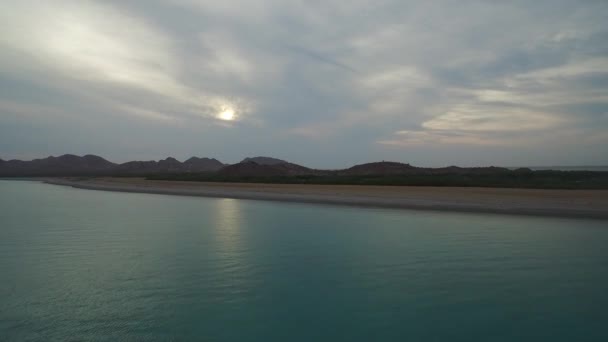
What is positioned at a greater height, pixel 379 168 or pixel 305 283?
pixel 379 168

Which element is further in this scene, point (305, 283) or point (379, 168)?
point (379, 168)

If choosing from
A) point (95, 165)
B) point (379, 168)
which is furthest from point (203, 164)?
point (379, 168)

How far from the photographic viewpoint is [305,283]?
7320mm

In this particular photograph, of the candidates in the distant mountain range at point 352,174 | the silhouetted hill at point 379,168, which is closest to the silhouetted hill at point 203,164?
the distant mountain range at point 352,174

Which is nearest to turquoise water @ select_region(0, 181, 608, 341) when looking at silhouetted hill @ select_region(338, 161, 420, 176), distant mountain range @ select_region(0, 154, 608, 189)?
distant mountain range @ select_region(0, 154, 608, 189)

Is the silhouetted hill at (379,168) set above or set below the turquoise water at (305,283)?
above

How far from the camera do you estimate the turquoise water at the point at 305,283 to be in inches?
210

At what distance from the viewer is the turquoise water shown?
534 centimetres

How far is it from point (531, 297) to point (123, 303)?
718cm

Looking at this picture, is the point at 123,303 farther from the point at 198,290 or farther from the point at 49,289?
the point at 49,289

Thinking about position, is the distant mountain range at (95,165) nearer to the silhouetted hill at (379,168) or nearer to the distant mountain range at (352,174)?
the distant mountain range at (352,174)

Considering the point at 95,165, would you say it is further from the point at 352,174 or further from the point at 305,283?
the point at 305,283

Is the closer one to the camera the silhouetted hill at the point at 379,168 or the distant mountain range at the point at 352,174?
the distant mountain range at the point at 352,174

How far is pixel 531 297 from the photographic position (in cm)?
652
